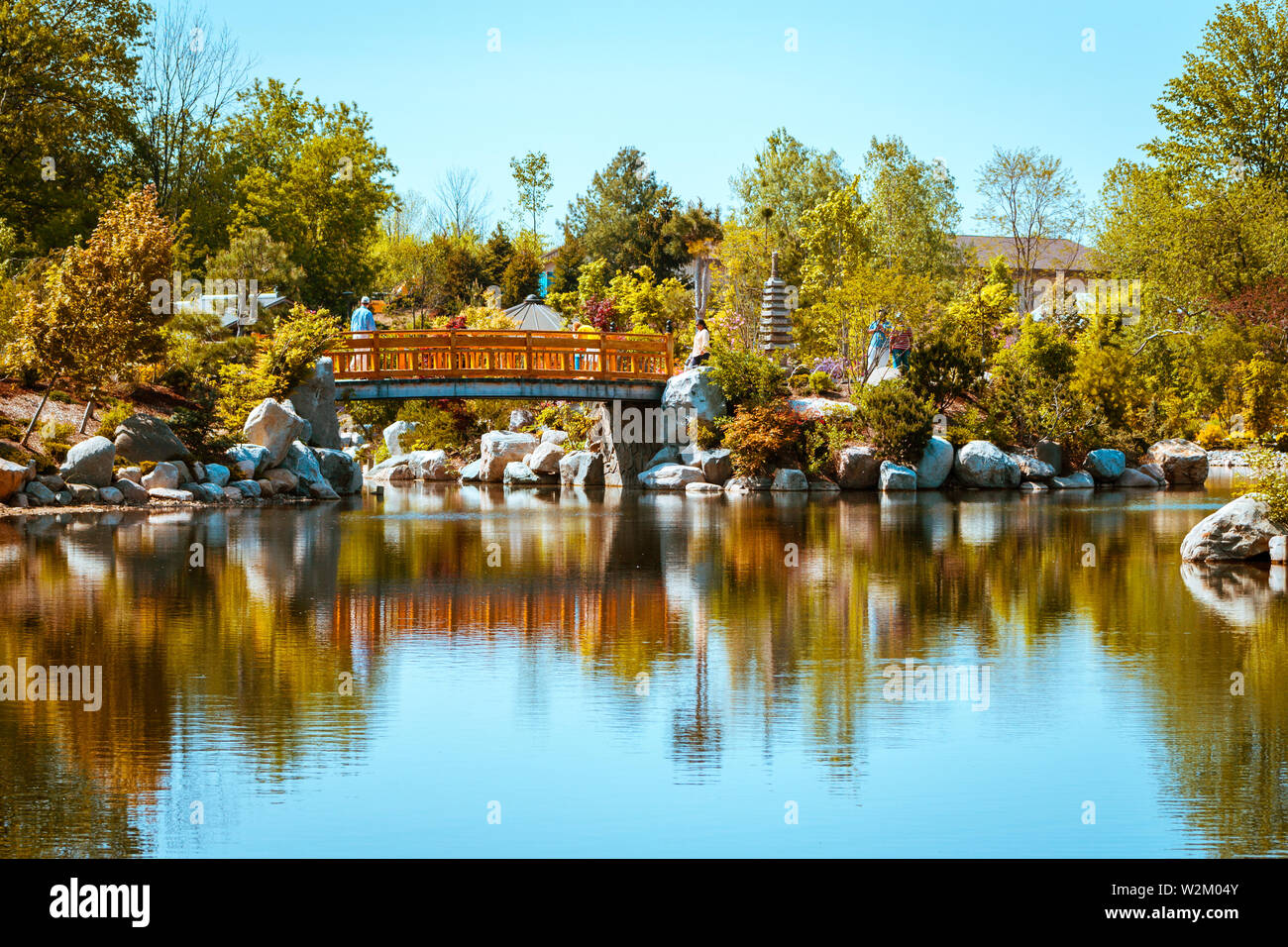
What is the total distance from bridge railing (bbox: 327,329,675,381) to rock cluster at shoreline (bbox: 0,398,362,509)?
2394mm

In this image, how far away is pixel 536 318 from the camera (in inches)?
1729

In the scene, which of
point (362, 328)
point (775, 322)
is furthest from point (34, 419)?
point (775, 322)

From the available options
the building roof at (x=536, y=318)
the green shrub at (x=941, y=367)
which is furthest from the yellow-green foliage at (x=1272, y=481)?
the building roof at (x=536, y=318)

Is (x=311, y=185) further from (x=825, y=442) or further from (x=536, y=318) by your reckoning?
(x=825, y=442)

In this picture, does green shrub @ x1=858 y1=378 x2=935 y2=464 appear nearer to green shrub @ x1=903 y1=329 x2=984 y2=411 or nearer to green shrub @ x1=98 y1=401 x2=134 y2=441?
green shrub @ x1=903 y1=329 x2=984 y2=411

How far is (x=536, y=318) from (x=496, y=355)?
12.6 metres

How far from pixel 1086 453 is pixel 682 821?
30.0m

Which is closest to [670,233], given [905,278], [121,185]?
[905,278]

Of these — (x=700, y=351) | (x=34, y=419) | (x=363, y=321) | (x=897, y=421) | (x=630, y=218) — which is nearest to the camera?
(x=34, y=419)

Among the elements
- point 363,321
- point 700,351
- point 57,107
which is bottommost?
point 700,351
